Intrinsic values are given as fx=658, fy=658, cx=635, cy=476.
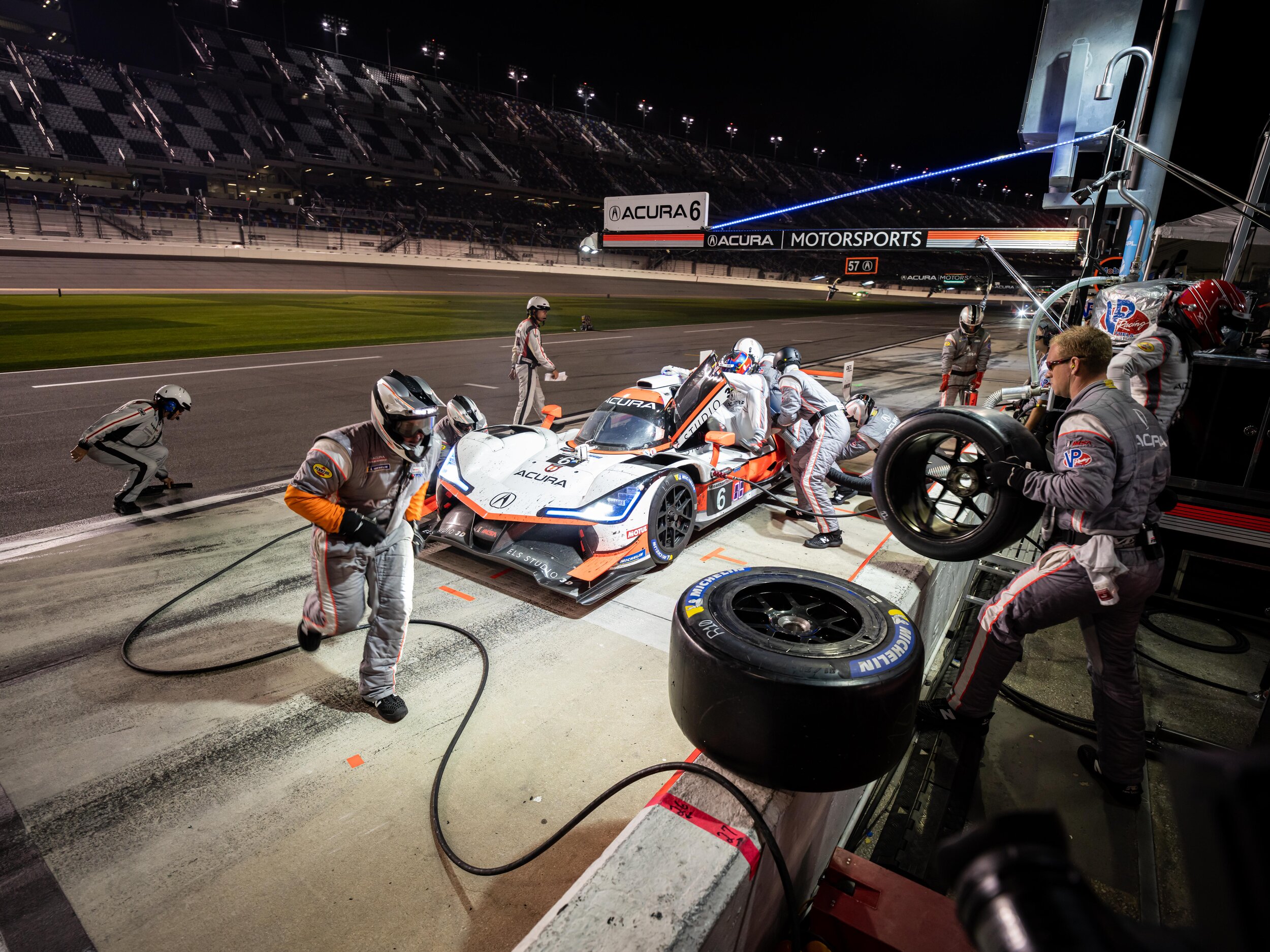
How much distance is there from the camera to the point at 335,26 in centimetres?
6694

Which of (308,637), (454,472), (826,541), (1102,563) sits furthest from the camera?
(826,541)

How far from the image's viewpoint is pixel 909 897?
220 centimetres

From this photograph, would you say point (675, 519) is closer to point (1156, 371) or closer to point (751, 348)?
point (751, 348)

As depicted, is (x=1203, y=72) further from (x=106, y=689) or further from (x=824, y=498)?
(x=106, y=689)

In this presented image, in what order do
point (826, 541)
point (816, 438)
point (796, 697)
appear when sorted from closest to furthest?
point (796, 697)
point (826, 541)
point (816, 438)

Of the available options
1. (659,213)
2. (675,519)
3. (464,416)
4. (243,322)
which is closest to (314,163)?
(243,322)

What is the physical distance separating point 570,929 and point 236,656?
3431mm

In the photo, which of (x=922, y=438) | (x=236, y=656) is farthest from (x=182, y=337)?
(x=922, y=438)

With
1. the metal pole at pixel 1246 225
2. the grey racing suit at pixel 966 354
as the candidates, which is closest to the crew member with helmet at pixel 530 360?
the grey racing suit at pixel 966 354

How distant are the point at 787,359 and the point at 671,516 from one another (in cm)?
271

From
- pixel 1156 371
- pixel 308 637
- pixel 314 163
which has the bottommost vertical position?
pixel 308 637

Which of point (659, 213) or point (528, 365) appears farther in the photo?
point (659, 213)

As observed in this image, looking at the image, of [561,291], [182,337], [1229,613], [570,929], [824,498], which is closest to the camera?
[570,929]

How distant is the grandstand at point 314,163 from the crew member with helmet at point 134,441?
109 feet
